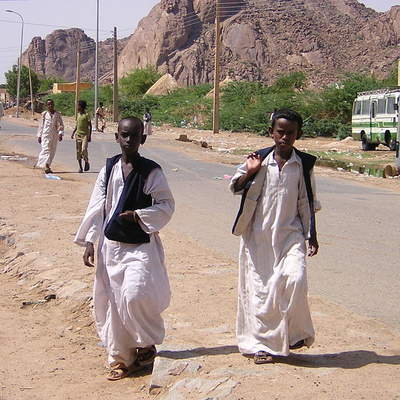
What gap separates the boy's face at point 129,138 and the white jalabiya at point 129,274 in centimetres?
13

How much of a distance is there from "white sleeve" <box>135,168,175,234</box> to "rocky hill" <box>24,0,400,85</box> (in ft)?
360

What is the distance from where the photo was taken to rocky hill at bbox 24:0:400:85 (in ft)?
400

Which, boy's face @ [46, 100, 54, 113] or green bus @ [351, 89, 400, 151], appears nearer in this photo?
boy's face @ [46, 100, 54, 113]

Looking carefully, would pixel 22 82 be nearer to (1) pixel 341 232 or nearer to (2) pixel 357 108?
(2) pixel 357 108

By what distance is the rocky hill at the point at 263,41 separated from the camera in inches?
4803

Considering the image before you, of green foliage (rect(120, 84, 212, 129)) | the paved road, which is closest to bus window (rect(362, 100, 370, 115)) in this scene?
the paved road

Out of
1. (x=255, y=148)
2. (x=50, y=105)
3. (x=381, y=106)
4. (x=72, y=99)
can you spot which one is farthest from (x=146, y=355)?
(x=72, y=99)

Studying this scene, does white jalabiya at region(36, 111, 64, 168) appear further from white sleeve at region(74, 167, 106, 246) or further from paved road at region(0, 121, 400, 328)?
white sleeve at region(74, 167, 106, 246)

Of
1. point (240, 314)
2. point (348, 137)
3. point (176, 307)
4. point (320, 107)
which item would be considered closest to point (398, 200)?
point (176, 307)

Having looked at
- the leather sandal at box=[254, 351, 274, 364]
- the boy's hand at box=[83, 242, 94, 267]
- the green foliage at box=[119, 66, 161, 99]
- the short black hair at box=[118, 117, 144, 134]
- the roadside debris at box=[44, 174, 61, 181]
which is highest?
the green foliage at box=[119, 66, 161, 99]

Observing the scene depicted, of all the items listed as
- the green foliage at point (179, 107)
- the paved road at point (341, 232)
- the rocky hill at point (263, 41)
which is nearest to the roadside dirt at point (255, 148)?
the paved road at point (341, 232)

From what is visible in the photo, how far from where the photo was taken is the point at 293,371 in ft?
15.5

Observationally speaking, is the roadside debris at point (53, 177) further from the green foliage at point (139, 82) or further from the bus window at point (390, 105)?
the green foliage at point (139, 82)

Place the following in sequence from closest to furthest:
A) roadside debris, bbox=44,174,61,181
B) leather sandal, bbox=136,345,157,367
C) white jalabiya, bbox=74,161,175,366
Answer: white jalabiya, bbox=74,161,175,366
leather sandal, bbox=136,345,157,367
roadside debris, bbox=44,174,61,181
